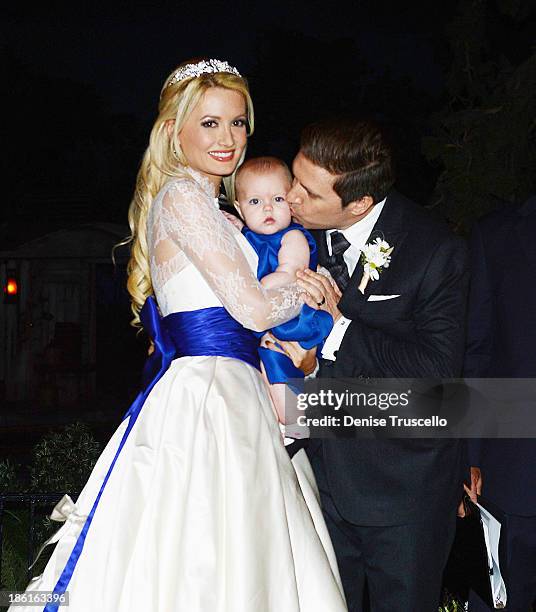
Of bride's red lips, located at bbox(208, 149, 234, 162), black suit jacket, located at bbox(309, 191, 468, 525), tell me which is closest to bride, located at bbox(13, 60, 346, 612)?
bride's red lips, located at bbox(208, 149, 234, 162)

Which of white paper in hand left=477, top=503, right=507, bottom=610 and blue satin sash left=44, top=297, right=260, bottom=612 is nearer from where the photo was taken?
blue satin sash left=44, top=297, right=260, bottom=612

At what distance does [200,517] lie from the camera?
304 cm

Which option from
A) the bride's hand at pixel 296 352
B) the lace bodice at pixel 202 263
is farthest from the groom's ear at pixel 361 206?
the bride's hand at pixel 296 352

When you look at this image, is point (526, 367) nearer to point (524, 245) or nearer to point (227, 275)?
point (524, 245)

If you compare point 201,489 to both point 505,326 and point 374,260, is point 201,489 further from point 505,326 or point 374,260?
point 505,326

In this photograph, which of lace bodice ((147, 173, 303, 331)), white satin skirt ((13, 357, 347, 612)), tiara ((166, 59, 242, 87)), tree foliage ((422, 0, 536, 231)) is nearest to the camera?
white satin skirt ((13, 357, 347, 612))

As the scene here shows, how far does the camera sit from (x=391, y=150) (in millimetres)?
3480

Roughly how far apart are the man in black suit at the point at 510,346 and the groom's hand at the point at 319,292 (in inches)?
31.2

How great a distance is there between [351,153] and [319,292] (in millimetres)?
567

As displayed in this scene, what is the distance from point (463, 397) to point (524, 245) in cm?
72

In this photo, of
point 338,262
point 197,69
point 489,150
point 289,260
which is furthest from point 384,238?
point 489,150

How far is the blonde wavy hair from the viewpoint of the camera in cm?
338

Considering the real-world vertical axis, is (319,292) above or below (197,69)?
below

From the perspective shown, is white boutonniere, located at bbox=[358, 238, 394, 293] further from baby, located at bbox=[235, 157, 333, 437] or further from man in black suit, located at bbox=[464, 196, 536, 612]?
man in black suit, located at bbox=[464, 196, 536, 612]
